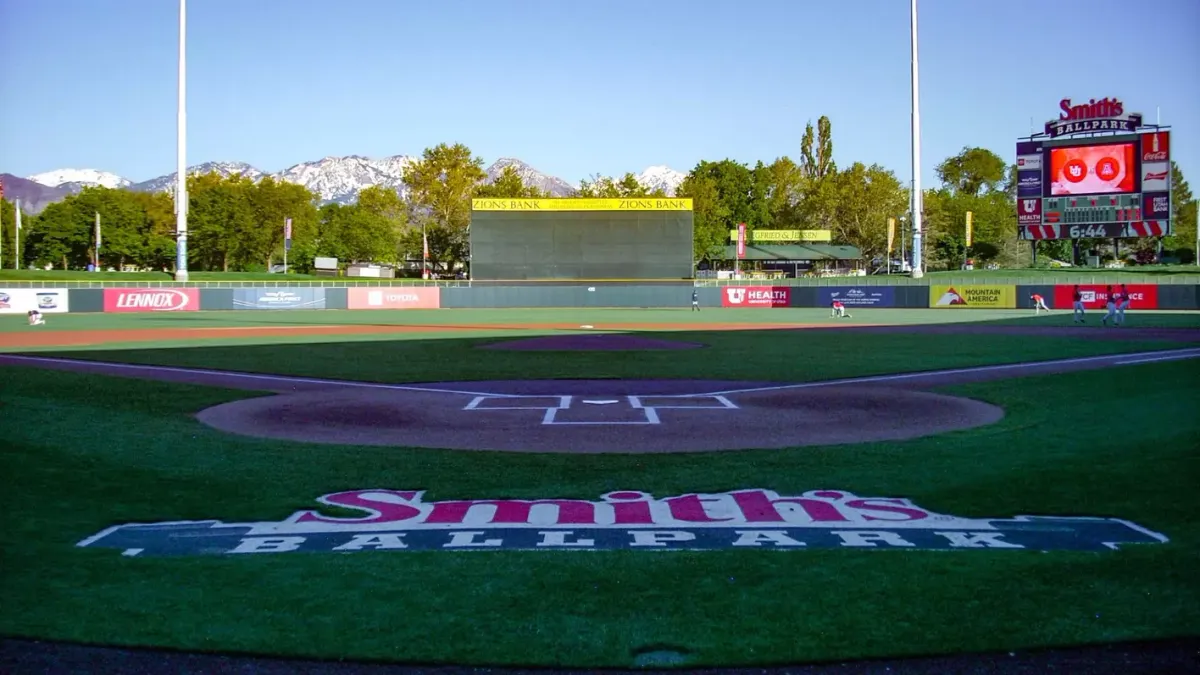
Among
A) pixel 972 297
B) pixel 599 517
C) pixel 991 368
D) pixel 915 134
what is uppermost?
pixel 915 134

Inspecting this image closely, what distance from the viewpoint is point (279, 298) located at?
60750 mm

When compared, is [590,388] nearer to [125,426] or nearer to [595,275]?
[125,426]

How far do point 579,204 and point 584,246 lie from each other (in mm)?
4346

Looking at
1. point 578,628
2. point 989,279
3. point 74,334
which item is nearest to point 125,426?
point 578,628

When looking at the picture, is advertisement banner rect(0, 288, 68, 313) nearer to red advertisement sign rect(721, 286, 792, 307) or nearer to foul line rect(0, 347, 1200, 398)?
foul line rect(0, 347, 1200, 398)

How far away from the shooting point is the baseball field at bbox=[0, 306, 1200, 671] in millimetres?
5574

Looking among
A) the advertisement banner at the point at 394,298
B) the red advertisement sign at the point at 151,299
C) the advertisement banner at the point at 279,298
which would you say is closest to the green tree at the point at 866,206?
the advertisement banner at the point at 394,298

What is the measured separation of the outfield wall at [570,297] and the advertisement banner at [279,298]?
58 millimetres

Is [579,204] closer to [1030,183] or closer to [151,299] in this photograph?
[151,299]

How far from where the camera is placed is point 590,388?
19391mm

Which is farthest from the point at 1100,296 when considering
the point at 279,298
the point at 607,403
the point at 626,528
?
the point at 626,528

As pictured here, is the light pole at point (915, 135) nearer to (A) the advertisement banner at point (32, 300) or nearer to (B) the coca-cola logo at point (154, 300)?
(B) the coca-cola logo at point (154, 300)

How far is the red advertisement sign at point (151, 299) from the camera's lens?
55.9m

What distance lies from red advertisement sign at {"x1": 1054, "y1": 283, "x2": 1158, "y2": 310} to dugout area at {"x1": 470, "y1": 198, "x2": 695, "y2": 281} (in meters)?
22.2
